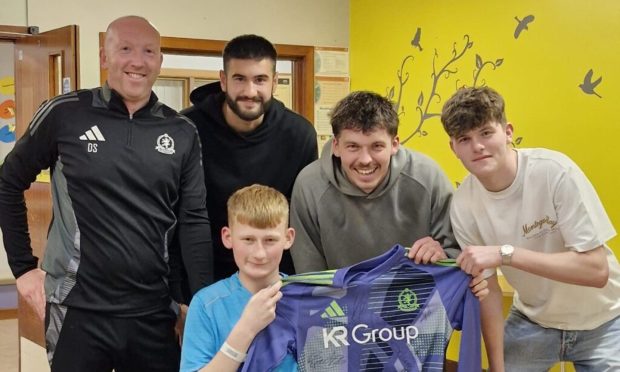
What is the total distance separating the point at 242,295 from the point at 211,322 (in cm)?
12

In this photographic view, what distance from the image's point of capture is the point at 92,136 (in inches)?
93.6

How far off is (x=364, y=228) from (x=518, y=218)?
50cm

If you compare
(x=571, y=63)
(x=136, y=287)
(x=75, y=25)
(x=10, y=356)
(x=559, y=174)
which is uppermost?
(x=75, y=25)

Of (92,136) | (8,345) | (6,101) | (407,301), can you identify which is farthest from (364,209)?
(6,101)

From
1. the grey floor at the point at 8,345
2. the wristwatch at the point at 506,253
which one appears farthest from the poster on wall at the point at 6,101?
the wristwatch at the point at 506,253

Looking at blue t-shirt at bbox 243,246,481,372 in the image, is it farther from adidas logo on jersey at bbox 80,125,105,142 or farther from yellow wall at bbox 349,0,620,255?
yellow wall at bbox 349,0,620,255

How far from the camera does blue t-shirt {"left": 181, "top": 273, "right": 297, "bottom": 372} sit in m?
1.96

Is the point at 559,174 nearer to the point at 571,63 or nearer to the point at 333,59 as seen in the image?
the point at 571,63

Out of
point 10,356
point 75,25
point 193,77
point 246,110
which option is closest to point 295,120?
point 246,110

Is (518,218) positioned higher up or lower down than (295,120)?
lower down

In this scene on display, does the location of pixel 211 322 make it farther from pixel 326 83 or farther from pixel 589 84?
pixel 326 83

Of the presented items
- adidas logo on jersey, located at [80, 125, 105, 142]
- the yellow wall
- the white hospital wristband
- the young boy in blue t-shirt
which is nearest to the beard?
adidas logo on jersey, located at [80, 125, 105, 142]

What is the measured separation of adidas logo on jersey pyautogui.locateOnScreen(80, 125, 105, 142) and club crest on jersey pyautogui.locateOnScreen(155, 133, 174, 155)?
18 centimetres

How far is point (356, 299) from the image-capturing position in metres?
2.13
